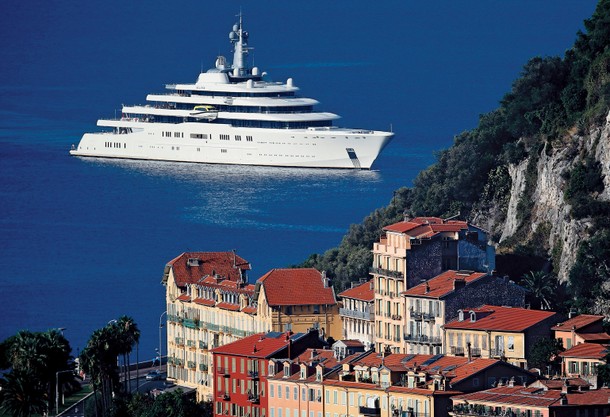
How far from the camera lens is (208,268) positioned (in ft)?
417

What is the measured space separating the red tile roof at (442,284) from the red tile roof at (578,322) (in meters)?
4.45

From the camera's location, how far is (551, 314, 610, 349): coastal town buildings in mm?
105250

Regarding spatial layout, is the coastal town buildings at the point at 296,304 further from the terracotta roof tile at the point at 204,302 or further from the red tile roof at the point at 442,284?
the red tile roof at the point at 442,284

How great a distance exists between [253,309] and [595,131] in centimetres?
1629

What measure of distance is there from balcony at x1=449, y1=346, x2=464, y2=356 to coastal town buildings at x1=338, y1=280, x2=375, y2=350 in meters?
6.93

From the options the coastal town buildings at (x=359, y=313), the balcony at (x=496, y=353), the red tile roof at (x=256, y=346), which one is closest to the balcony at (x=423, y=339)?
the coastal town buildings at (x=359, y=313)

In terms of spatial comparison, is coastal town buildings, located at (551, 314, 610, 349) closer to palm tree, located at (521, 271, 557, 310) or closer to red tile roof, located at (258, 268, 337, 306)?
palm tree, located at (521, 271, 557, 310)

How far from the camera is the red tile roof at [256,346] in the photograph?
357 ft

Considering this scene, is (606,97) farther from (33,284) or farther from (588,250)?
(33,284)

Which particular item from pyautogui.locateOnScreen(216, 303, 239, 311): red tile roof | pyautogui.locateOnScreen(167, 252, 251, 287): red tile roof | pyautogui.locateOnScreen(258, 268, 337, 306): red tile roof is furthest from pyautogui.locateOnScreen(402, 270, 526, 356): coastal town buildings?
pyautogui.locateOnScreen(167, 252, 251, 287): red tile roof

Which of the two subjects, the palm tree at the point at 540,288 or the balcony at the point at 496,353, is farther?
the palm tree at the point at 540,288

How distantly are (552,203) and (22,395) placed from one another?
76.9 ft

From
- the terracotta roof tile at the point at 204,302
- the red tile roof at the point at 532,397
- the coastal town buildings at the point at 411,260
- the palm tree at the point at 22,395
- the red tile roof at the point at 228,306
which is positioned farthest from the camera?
the terracotta roof tile at the point at 204,302

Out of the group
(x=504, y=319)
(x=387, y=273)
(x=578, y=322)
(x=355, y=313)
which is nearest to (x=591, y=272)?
(x=387, y=273)
